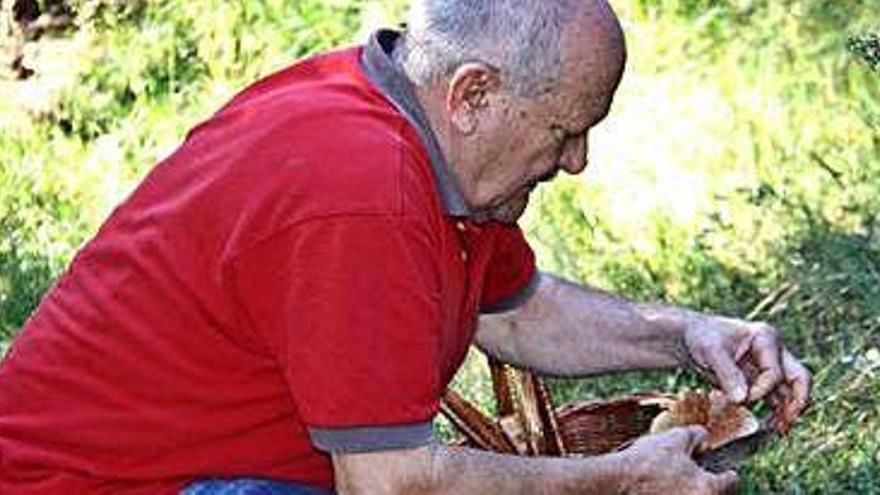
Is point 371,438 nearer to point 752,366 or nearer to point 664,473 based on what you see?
point 664,473

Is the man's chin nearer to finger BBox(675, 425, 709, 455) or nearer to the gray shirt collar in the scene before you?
the gray shirt collar

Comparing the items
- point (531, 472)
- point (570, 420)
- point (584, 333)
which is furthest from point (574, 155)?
point (570, 420)

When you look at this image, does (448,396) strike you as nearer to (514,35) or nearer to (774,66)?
(514,35)

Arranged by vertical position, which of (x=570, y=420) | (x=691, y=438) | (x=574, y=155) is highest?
(x=574, y=155)

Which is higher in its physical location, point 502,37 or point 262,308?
→ point 502,37

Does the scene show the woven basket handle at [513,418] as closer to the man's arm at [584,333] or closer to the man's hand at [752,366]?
the man's arm at [584,333]

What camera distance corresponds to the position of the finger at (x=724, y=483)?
10.4 feet

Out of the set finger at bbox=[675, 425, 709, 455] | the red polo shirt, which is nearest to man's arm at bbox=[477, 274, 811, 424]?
finger at bbox=[675, 425, 709, 455]

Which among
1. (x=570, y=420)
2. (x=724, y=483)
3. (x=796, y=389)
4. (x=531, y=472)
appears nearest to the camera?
(x=531, y=472)

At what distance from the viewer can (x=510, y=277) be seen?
3734 mm

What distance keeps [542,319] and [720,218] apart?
8.08 feet

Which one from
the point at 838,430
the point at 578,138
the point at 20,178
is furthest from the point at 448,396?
the point at 20,178

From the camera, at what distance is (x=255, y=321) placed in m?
2.99

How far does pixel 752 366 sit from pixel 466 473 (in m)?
0.75
